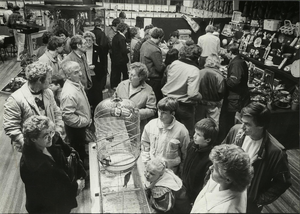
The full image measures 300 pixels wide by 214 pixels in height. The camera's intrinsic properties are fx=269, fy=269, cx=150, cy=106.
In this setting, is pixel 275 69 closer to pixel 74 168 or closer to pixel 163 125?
pixel 163 125

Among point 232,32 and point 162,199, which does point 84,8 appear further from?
point 162,199

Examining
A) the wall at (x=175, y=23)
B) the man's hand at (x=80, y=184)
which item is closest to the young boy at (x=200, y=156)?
the man's hand at (x=80, y=184)

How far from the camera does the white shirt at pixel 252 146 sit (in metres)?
1.86

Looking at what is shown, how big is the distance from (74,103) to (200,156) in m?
1.41

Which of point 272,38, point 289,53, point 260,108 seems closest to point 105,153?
point 260,108

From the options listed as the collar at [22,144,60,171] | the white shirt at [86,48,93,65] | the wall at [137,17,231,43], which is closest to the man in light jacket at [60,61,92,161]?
the collar at [22,144,60,171]

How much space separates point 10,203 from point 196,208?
234 centimetres

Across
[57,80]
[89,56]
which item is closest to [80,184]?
[57,80]

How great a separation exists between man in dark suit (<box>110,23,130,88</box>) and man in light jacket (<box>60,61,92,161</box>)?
2.72 m

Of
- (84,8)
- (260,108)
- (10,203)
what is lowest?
(10,203)

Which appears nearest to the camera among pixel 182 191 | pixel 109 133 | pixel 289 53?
pixel 182 191

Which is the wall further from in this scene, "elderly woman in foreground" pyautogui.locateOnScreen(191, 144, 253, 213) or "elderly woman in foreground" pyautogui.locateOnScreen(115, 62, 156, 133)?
"elderly woman in foreground" pyautogui.locateOnScreen(191, 144, 253, 213)

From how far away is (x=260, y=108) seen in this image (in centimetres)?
181

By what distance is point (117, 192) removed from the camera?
1546mm
